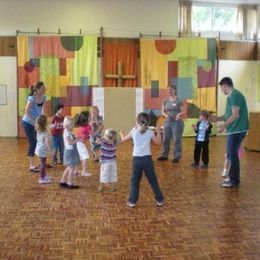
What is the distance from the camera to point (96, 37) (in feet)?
40.4

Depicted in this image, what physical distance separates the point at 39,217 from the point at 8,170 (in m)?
2.82

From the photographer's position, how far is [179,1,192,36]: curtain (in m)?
12.7

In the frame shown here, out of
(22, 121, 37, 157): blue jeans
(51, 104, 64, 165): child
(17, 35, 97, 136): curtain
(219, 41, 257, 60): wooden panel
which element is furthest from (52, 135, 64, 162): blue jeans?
(219, 41, 257, 60): wooden panel

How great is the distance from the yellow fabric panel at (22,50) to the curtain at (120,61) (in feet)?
7.01

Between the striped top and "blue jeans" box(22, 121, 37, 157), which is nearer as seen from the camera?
the striped top

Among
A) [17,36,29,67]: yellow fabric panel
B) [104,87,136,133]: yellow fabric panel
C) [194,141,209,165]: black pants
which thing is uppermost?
[17,36,29,67]: yellow fabric panel

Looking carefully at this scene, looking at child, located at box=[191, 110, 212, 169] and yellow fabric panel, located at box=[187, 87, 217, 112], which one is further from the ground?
yellow fabric panel, located at box=[187, 87, 217, 112]

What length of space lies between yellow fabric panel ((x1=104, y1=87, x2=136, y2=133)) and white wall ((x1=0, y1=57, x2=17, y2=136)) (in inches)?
Answer: 108

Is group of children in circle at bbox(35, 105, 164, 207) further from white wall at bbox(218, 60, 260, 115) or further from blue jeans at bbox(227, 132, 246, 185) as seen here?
white wall at bbox(218, 60, 260, 115)

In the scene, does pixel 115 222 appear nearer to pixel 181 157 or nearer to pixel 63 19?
pixel 181 157

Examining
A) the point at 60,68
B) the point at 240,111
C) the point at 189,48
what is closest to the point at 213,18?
the point at 189,48

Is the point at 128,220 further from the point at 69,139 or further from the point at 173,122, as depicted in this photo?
the point at 173,122

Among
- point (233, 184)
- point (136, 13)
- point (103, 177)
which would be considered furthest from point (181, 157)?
point (136, 13)

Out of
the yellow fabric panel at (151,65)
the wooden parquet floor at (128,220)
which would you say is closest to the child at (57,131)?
the wooden parquet floor at (128,220)
